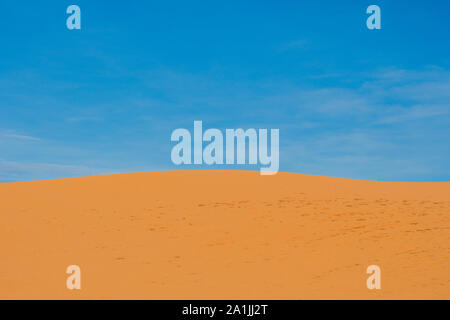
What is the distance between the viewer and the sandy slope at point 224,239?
14.9m

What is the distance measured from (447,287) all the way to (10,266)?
1418 cm

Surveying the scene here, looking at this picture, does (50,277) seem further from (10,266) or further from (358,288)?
(358,288)

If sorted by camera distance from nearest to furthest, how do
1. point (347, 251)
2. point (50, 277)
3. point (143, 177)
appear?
point (50, 277) < point (347, 251) < point (143, 177)

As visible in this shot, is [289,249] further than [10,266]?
Yes

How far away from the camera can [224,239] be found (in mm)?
20578

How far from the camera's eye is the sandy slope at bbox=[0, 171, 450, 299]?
1495cm

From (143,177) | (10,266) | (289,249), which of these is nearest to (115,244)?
(10,266)
